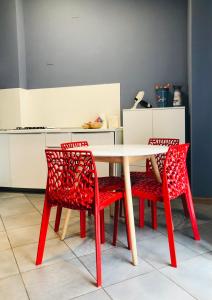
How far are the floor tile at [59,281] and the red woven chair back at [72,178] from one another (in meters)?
0.43

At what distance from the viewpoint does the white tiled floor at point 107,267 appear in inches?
61.1

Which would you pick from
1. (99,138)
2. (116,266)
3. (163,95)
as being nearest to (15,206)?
(99,138)

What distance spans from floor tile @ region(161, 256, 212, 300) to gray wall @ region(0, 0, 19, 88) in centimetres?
342

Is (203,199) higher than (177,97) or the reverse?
the reverse

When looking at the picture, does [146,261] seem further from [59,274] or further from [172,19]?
[172,19]

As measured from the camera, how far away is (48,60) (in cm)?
422

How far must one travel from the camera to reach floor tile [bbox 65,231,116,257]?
6.81 feet

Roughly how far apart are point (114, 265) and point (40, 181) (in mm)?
2161

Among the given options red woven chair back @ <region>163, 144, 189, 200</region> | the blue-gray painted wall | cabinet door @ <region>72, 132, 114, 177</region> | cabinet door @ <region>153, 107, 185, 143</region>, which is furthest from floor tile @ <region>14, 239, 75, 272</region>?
the blue-gray painted wall

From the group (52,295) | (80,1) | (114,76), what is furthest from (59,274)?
(80,1)

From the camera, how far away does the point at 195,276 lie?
1.67 metres

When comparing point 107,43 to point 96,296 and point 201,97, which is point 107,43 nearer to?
point 201,97

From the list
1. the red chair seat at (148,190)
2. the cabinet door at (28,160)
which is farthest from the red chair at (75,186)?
the cabinet door at (28,160)

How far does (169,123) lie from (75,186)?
6.47 ft
